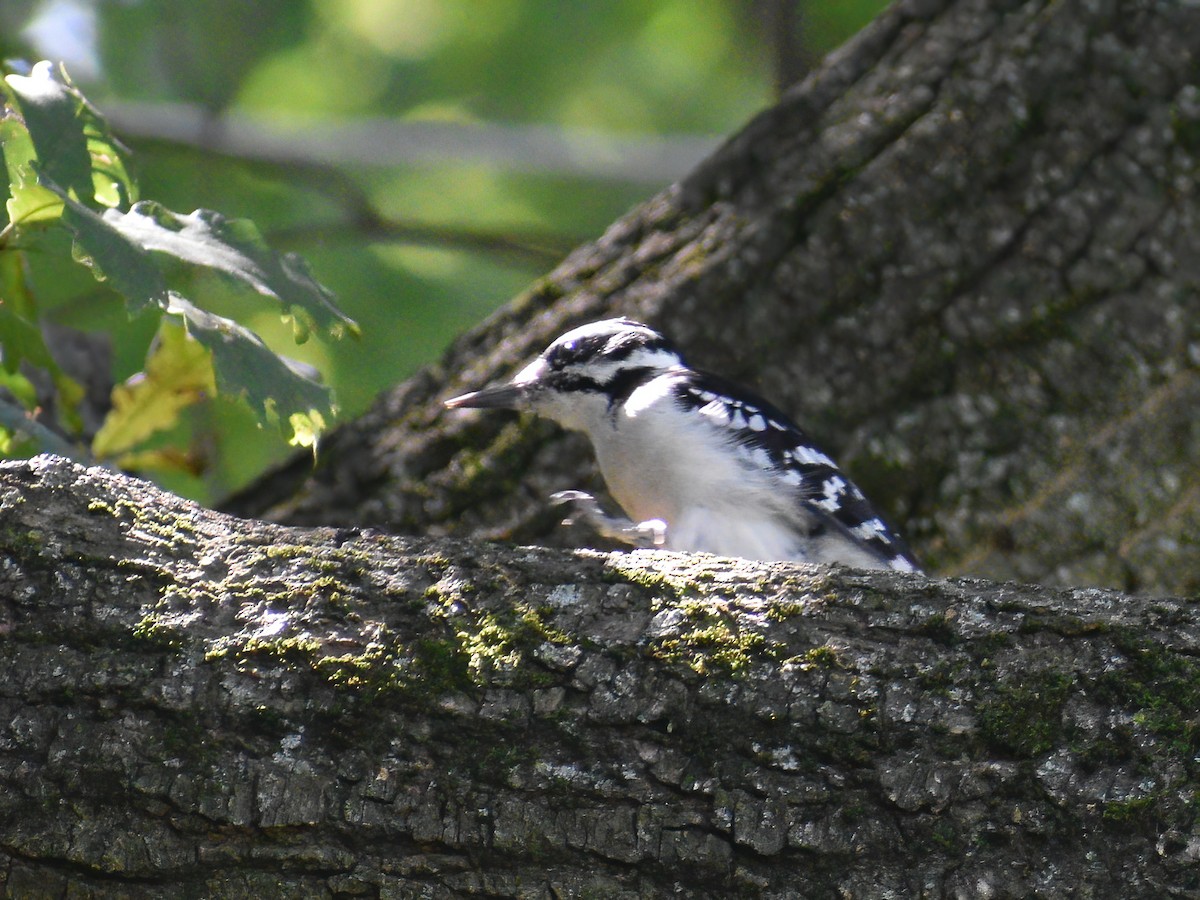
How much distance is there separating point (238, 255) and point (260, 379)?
0.86 feet

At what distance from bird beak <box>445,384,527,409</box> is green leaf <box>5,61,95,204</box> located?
1.51 m

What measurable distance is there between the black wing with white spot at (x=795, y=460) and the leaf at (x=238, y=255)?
1264mm

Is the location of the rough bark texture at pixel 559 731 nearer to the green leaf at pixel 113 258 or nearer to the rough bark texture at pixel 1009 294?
the green leaf at pixel 113 258

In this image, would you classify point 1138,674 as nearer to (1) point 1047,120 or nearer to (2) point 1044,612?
(2) point 1044,612

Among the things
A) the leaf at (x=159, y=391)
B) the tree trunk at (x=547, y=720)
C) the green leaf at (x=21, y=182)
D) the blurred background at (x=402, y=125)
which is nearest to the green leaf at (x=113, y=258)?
the green leaf at (x=21, y=182)

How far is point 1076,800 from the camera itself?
184 cm

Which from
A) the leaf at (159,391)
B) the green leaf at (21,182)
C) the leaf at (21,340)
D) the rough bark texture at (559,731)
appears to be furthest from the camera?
the leaf at (159,391)

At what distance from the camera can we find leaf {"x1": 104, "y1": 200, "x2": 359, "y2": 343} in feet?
7.13

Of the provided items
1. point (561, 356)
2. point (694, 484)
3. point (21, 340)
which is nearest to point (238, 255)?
point (21, 340)

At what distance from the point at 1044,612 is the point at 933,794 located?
37 cm

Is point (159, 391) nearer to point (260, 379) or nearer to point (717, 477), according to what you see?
point (260, 379)

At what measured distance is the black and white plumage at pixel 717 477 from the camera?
329 cm

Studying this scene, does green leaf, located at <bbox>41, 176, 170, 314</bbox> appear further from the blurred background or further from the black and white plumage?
the blurred background

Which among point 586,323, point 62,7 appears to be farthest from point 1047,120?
point 62,7
